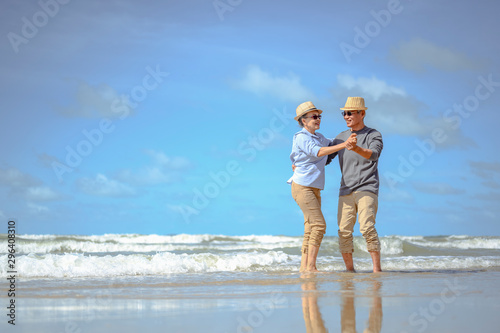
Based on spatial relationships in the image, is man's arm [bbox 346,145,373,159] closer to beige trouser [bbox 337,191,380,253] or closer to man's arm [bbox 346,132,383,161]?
man's arm [bbox 346,132,383,161]

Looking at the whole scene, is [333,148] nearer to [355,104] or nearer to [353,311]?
[355,104]

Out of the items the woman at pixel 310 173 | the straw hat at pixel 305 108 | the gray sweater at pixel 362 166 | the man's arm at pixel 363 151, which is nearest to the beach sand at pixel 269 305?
the woman at pixel 310 173

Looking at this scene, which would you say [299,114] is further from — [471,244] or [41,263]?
[471,244]

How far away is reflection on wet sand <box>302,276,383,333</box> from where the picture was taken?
278 centimetres

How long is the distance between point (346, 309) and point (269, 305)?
24.5 inches

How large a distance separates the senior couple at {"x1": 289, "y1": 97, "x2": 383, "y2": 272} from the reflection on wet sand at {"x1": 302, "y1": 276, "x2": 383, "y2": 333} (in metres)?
1.07

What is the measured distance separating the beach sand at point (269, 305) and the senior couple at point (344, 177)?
619mm

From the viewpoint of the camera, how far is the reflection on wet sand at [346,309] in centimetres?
278

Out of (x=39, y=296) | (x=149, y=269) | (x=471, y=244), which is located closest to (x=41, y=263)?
(x=149, y=269)

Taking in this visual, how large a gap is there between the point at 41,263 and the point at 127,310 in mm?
4292

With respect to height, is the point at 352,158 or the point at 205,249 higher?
the point at 352,158

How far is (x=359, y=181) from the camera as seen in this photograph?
593cm

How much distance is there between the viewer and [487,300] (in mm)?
3865

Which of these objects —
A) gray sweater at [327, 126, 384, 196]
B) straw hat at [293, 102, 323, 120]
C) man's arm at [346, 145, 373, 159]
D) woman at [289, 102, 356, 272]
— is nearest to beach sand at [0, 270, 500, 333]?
woman at [289, 102, 356, 272]
